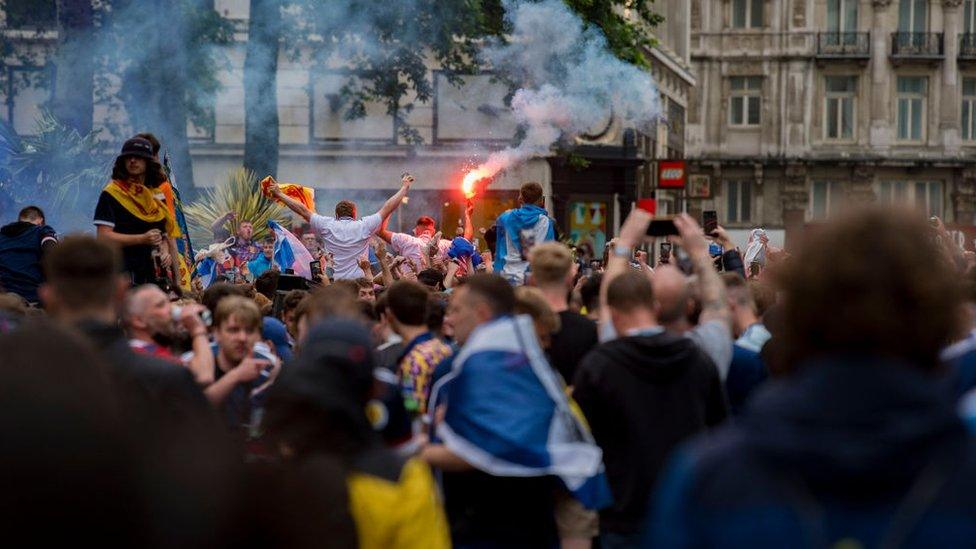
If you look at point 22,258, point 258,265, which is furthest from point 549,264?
point 258,265

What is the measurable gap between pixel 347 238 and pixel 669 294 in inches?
319

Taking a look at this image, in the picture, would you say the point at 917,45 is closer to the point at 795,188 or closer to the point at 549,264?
the point at 795,188

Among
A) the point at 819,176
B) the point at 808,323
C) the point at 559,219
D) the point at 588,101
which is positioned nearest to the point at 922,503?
the point at 808,323

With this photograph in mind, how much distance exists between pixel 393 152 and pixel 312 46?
5.05m

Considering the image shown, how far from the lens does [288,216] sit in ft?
76.9

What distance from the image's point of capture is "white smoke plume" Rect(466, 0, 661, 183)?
25000 millimetres

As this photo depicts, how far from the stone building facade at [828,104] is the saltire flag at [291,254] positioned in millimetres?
41285

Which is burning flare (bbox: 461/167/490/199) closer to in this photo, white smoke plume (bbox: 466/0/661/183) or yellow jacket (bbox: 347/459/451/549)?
white smoke plume (bbox: 466/0/661/183)

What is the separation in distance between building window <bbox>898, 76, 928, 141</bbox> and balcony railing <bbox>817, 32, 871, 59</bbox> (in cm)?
170

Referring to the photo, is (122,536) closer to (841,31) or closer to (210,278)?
(210,278)

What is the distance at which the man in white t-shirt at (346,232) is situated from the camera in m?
14.4

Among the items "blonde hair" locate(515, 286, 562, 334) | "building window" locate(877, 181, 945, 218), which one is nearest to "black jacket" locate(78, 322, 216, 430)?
"blonde hair" locate(515, 286, 562, 334)

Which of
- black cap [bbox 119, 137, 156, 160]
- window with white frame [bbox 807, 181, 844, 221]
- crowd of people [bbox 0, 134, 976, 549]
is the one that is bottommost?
crowd of people [bbox 0, 134, 976, 549]

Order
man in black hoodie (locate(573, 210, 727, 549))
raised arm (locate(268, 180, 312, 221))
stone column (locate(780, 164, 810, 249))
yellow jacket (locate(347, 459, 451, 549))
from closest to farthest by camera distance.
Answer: yellow jacket (locate(347, 459, 451, 549)), man in black hoodie (locate(573, 210, 727, 549)), raised arm (locate(268, 180, 312, 221)), stone column (locate(780, 164, 810, 249))
